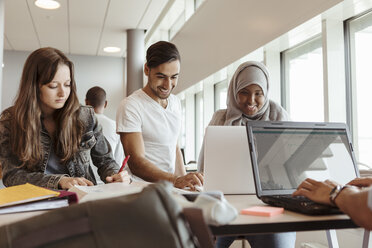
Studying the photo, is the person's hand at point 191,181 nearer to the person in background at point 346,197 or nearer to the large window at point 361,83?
the person in background at point 346,197

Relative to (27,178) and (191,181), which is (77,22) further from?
(191,181)

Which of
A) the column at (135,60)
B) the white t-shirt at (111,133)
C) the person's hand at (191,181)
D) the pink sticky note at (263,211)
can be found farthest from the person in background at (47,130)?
the column at (135,60)

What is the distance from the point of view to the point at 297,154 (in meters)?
1.23

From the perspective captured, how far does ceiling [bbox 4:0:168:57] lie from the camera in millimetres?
4766

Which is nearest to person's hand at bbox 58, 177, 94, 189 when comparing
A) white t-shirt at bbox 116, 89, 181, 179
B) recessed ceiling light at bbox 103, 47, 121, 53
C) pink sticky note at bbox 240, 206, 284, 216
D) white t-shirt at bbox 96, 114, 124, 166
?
white t-shirt at bbox 116, 89, 181, 179

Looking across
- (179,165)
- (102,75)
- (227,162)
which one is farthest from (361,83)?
(102,75)

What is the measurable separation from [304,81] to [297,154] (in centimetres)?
193

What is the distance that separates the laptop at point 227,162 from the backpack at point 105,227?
698mm

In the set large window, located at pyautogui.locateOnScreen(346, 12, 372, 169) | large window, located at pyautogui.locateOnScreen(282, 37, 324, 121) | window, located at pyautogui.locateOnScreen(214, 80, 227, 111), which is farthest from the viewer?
window, located at pyautogui.locateOnScreen(214, 80, 227, 111)

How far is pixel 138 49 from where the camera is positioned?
5754mm

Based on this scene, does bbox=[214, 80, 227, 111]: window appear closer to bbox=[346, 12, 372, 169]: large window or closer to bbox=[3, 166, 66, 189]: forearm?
bbox=[346, 12, 372, 169]: large window

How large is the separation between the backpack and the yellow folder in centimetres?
41

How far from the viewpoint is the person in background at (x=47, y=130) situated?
1.46 meters

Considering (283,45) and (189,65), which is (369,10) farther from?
(189,65)
